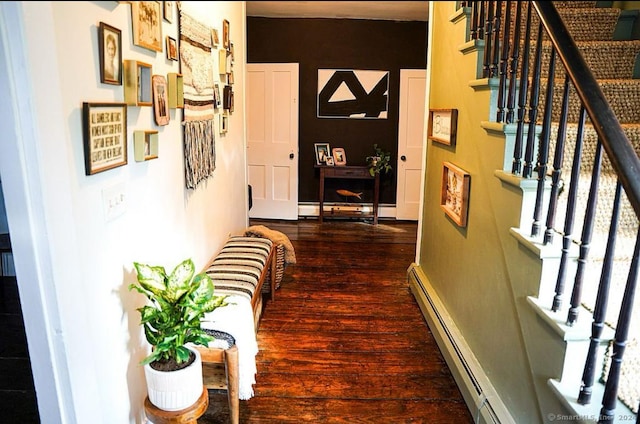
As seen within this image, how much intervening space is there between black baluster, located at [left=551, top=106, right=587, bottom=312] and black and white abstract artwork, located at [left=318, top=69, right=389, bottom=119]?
175 inches

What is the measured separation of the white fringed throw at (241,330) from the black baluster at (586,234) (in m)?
1.27

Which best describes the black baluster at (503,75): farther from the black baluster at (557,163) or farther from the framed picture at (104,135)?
the framed picture at (104,135)

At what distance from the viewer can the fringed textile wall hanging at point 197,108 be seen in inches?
79.4

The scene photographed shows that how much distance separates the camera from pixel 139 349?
5.87 ft

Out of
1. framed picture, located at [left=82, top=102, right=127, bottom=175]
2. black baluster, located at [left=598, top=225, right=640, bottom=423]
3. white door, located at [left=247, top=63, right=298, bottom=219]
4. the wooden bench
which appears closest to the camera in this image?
black baluster, located at [left=598, top=225, right=640, bottom=423]

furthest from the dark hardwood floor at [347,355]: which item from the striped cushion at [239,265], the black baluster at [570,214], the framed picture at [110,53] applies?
the framed picture at [110,53]

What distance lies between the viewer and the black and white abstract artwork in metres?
5.69

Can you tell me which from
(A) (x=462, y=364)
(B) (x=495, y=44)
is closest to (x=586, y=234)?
(B) (x=495, y=44)

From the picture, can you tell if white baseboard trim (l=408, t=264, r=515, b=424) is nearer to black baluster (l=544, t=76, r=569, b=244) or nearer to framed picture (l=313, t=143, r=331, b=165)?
black baluster (l=544, t=76, r=569, b=244)

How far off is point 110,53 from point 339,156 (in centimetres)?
452

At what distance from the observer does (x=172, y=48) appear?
190 centimetres

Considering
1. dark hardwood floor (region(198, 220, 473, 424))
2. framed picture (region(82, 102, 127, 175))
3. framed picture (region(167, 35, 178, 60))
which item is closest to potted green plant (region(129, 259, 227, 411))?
framed picture (region(82, 102, 127, 175))

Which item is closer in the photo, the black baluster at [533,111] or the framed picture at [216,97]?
the black baluster at [533,111]

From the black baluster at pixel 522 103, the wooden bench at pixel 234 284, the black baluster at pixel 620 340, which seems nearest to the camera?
the black baluster at pixel 620 340
